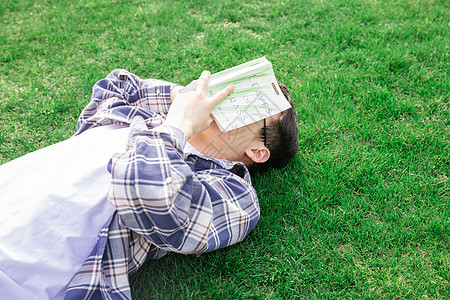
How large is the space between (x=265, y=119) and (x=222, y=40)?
160 centimetres

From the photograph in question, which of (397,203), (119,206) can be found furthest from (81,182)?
(397,203)

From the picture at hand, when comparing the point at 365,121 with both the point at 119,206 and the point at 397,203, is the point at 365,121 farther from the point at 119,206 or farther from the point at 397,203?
the point at 119,206

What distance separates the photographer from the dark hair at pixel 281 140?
220 centimetres

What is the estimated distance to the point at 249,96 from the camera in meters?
2.02

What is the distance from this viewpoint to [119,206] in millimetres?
1601

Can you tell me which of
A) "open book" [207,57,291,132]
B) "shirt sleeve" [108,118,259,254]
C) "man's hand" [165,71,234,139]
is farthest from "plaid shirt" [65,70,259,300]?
"open book" [207,57,291,132]

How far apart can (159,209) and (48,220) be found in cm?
49

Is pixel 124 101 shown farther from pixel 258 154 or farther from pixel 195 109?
pixel 258 154

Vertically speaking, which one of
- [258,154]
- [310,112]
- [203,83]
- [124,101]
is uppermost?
[203,83]

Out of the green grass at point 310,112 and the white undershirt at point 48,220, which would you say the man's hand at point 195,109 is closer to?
the white undershirt at point 48,220

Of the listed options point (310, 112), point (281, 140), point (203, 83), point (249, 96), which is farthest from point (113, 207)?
point (310, 112)

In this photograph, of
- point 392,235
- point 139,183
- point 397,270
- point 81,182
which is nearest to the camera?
point 139,183

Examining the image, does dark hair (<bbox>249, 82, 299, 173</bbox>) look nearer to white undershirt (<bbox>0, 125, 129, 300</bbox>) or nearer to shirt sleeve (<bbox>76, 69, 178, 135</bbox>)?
shirt sleeve (<bbox>76, 69, 178, 135</bbox>)

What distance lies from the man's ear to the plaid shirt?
215 millimetres
